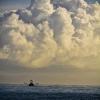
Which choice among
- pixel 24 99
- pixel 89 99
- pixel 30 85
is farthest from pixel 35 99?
pixel 30 85

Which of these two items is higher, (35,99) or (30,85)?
(30,85)

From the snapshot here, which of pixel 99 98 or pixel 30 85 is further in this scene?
pixel 30 85

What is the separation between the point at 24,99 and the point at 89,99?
327cm

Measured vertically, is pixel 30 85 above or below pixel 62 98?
above

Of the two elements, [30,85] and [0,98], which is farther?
[30,85]

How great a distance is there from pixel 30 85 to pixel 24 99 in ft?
63.0

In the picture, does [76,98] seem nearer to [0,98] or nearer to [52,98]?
[52,98]

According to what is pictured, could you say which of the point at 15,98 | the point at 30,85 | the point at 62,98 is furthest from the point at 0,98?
the point at 30,85

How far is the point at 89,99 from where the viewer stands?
30922 mm

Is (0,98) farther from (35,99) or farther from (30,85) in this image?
(30,85)

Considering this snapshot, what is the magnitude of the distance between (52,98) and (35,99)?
127cm

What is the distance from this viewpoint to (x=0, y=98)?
31.8m

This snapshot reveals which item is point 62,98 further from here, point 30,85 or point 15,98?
point 30,85

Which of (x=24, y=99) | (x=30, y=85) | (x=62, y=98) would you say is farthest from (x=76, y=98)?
(x=30, y=85)
